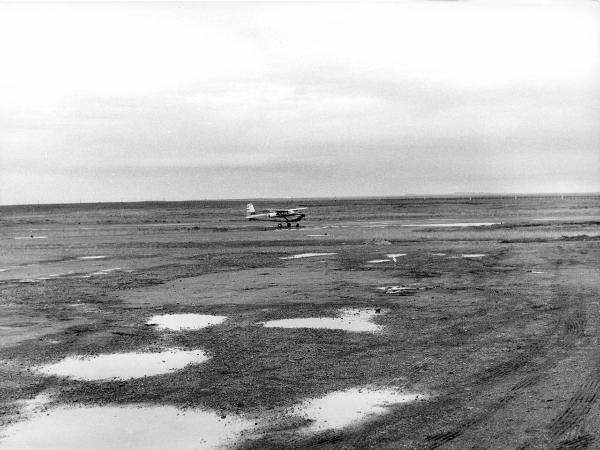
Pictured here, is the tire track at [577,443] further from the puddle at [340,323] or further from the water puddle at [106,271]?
the water puddle at [106,271]

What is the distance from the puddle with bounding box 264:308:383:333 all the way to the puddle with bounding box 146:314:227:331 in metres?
1.49

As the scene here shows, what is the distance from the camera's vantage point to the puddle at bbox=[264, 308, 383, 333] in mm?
12930

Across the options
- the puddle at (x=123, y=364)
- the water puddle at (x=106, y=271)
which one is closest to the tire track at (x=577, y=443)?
the puddle at (x=123, y=364)

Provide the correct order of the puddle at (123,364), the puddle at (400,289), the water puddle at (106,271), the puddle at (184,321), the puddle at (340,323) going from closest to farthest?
the puddle at (123,364) → the puddle at (340,323) → the puddle at (184,321) → the puddle at (400,289) → the water puddle at (106,271)

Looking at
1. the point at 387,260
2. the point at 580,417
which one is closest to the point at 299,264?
the point at 387,260

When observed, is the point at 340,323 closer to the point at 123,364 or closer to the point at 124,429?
the point at 123,364

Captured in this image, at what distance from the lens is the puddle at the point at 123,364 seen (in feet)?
32.3

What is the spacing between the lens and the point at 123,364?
10.4 metres

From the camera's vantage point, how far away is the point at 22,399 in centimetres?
855

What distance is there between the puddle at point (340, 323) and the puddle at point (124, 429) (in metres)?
5.50

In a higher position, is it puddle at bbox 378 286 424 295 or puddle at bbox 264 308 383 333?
puddle at bbox 378 286 424 295

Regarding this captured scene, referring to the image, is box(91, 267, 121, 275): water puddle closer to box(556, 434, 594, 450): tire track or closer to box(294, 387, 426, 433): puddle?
box(294, 387, 426, 433): puddle

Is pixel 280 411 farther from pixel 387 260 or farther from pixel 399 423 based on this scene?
pixel 387 260

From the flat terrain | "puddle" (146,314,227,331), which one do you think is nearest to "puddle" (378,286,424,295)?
the flat terrain
